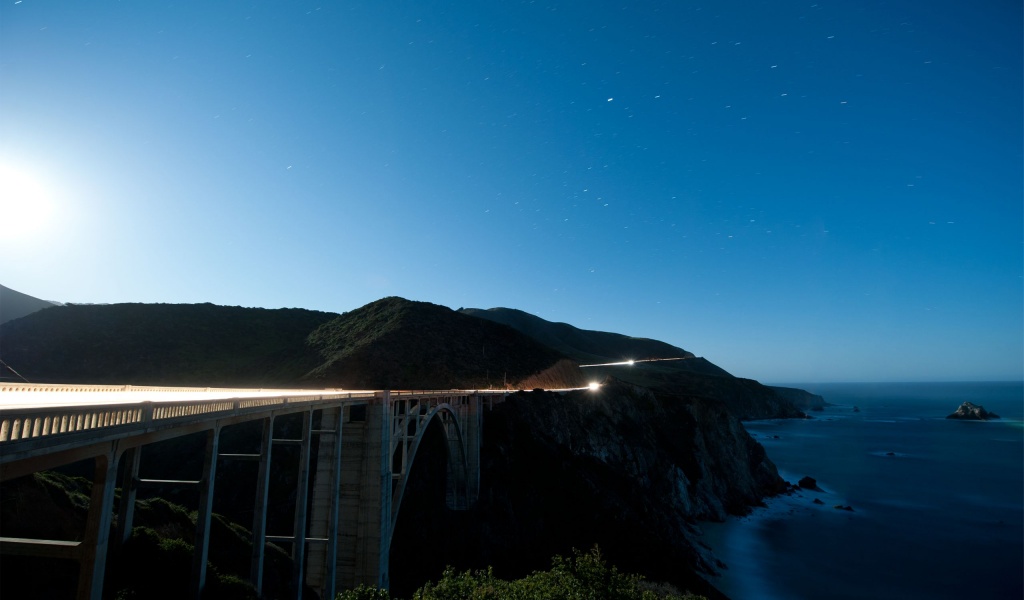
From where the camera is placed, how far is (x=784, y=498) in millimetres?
65375

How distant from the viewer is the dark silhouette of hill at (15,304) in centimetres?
14062

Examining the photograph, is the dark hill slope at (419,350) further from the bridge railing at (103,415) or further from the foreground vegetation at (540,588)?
the bridge railing at (103,415)

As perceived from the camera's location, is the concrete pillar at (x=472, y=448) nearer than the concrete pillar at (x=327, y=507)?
No

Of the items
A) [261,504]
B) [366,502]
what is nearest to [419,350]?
[366,502]

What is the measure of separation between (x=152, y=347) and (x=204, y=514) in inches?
3011

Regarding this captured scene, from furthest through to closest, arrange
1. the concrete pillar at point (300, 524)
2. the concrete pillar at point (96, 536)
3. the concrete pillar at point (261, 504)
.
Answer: the concrete pillar at point (300, 524), the concrete pillar at point (261, 504), the concrete pillar at point (96, 536)

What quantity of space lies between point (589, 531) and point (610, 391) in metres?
29.8

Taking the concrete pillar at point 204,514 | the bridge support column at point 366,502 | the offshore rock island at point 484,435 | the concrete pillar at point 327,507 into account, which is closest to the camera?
the concrete pillar at point 204,514

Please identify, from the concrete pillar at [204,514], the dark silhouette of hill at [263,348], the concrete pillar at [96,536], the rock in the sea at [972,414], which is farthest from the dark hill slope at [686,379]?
the concrete pillar at [96,536]

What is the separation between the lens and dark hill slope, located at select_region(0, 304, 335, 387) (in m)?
66.8

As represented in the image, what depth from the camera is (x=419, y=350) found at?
233 ft

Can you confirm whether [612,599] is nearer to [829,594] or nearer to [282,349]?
[829,594]

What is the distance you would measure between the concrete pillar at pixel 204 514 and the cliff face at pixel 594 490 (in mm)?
24843

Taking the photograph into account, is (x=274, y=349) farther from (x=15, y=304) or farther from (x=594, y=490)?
(x=15, y=304)
